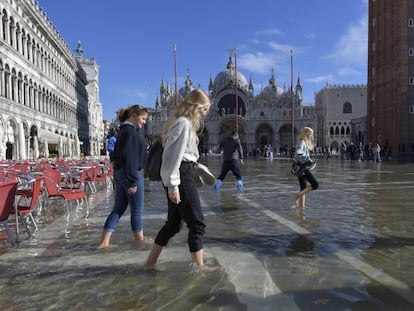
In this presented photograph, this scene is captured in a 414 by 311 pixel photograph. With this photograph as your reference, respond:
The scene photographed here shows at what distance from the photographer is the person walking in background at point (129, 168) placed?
189 inches

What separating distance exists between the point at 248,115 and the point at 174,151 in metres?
81.5

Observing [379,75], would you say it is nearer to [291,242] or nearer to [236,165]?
[236,165]

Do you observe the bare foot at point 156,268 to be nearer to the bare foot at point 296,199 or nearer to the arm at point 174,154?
the arm at point 174,154

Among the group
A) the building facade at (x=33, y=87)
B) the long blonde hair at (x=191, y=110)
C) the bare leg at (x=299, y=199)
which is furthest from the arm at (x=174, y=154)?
the building facade at (x=33, y=87)

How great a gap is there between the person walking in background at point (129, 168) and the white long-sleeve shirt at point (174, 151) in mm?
1081

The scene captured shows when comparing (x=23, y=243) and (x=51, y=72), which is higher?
(x=51, y=72)

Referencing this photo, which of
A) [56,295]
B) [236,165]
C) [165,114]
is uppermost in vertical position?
[165,114]

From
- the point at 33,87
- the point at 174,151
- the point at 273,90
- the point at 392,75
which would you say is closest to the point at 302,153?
the point at 174,151

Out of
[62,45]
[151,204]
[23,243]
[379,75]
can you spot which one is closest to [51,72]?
[62,45]

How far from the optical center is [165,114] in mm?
87688

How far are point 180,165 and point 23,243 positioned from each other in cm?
276

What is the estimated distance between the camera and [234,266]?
4223 mm

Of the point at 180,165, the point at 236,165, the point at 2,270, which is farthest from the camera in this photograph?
the point at 236,165

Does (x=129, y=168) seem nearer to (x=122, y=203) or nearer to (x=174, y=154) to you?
(x=122, y=203)
